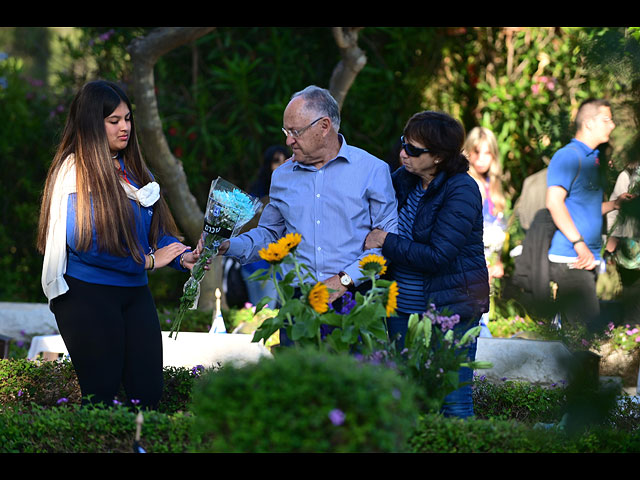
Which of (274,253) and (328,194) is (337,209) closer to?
(328,194)

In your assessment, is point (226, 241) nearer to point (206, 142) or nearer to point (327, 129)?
point (327, 129)

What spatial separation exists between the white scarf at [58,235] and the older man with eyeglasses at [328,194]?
2.35ft

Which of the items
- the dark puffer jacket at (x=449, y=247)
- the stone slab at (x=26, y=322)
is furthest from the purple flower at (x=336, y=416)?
the stone slab at (x=26, y=322)

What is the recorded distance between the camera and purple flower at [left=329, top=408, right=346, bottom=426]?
237 cm

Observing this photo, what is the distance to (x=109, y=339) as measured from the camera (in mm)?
3744

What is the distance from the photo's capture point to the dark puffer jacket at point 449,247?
368cm

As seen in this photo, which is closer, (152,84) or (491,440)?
(491,440)

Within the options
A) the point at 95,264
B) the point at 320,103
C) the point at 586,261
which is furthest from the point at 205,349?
the point at 586,261

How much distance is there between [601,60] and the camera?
65.8 inches

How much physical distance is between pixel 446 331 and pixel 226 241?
1085 mm

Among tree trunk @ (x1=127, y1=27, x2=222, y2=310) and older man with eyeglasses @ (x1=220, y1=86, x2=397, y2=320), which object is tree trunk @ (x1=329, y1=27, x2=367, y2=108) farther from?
older man with eyeglasses @ (x1=220, y1=86, x2=397, y2=320)

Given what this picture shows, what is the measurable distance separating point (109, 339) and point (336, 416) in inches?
66.5

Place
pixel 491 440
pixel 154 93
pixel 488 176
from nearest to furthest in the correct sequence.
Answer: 1. pixel 491 440
2. pixel 154 93
3. pixel 488 176

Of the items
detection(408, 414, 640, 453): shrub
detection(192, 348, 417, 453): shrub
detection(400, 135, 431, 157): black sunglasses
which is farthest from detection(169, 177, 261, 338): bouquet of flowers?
detection(192, 348, 417, 453): shrub
